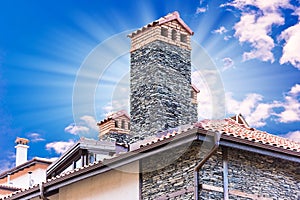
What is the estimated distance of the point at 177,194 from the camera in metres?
14.6

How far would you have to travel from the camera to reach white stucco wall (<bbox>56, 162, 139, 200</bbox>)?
1580cm

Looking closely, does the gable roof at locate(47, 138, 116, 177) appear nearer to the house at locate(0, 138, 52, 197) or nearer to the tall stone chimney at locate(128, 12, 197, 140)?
the tall stone chimney at locate(128, 12, 197, 140)

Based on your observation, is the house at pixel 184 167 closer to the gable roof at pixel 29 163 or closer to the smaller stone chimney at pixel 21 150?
the gable roof at pixel 29 163

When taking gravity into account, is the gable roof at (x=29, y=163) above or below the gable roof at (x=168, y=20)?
below

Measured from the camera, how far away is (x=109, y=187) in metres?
16.5

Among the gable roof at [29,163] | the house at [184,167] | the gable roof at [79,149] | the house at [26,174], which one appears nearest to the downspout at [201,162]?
the house at [184,167]

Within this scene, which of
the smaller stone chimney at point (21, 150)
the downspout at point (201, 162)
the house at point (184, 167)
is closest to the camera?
the downspout at point (201, 162)

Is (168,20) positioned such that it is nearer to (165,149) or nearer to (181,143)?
(165,149)

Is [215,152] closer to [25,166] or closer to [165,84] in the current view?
[165,84]

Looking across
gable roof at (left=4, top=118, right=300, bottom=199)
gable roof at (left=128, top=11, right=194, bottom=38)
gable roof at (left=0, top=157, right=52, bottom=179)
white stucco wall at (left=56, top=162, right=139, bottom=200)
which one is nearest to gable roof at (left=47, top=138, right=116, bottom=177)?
white stucco wall at (left=56, top=162, right=139, bottom=200)

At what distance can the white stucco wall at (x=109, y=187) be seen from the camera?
15.8 m

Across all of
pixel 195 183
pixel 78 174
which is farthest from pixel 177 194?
pixel 78 174

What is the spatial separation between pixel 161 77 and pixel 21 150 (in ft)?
41.3

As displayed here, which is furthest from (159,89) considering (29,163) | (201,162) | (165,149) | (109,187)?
(29,163)
